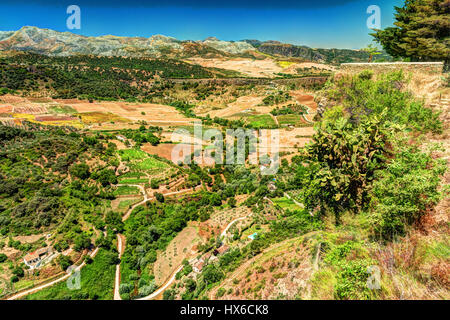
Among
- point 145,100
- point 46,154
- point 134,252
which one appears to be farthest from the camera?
point 145,100

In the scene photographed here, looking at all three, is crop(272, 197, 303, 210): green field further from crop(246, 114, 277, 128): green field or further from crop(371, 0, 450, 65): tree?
crop(246, 114, 277, 128): green field

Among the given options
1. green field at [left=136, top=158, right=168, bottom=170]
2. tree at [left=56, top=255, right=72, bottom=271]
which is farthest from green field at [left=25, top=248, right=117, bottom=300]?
green field at [left=136, top=158, right=168, bottom=170]

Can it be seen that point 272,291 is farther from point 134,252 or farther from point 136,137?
point 136,137

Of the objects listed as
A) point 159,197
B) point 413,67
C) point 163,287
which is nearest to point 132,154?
point 159,197
